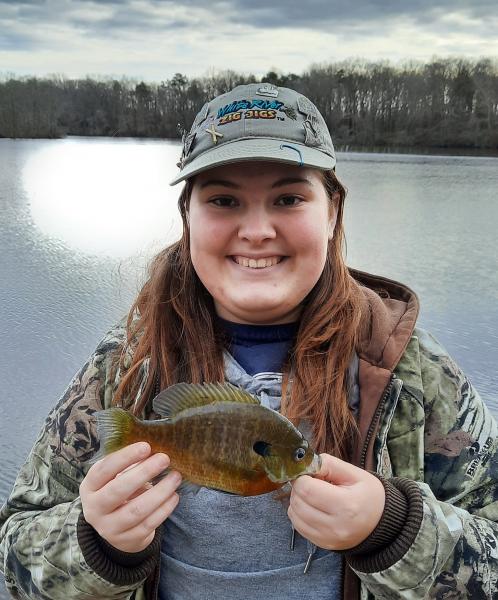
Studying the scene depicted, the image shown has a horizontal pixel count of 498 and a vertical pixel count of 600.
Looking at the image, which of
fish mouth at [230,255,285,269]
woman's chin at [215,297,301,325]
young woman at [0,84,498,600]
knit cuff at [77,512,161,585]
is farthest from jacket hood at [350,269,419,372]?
knit cuff at [77,512,161,585]

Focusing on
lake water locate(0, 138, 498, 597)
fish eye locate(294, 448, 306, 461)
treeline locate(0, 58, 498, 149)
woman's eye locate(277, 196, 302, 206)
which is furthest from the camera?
treeline locate(0, 58, 498, 149)

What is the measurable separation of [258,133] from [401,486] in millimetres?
900

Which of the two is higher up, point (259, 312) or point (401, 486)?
point (259, 312)

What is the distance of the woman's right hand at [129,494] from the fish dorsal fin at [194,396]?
0.10m

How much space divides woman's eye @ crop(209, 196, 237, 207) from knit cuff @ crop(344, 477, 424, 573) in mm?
749

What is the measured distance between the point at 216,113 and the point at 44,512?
112 cm

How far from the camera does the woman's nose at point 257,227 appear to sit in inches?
60.8

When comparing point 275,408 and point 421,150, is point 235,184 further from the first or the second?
point 421,150

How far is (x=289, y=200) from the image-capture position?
1.60 meters

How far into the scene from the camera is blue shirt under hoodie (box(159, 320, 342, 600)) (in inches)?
62.0

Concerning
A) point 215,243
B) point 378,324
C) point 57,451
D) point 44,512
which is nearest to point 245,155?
point 215,243

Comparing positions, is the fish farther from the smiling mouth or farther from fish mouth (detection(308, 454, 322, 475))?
the smiling mouth

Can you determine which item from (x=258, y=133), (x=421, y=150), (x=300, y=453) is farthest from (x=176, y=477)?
(x=421, y=150)

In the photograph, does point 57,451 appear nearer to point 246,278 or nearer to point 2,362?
point 246,278
